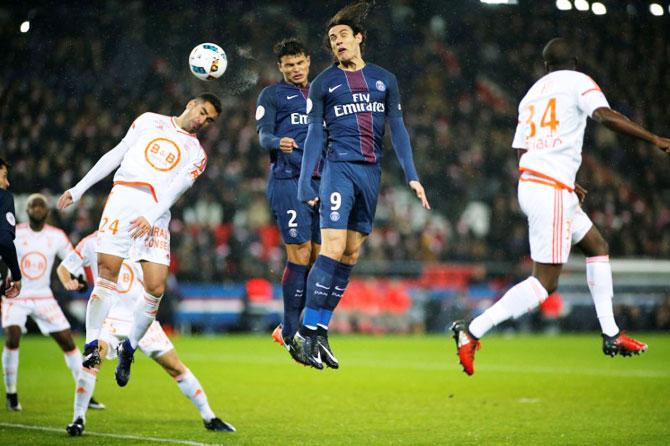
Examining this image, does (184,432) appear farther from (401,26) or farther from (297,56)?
(401,26)

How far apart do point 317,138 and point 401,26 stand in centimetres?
1579

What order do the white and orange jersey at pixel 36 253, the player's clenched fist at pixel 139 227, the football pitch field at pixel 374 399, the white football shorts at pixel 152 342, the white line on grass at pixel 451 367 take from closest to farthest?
the player's clenched fist at pixel 139 227, the football pitch field at pixel 374 399, the white football shorts at pixel 152 342, the white and orange jersey at pixel 36 253, the white line on grass at pixel 451 367

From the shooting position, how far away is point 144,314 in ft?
29.9

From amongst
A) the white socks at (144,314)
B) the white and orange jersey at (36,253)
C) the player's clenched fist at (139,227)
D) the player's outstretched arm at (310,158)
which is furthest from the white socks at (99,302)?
the white and orange jersey at (36,253)

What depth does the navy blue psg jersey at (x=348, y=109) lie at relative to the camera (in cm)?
837

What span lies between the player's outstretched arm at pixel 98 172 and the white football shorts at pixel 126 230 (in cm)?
21

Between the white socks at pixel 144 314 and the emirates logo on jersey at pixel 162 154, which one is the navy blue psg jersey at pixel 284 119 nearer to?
the emirates logo on jersey at pixel 162 154

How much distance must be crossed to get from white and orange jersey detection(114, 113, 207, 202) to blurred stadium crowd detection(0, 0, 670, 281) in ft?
15.9

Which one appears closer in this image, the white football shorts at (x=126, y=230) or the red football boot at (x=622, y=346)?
the red football boot at (x=622, y=346)

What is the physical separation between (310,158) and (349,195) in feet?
1.49

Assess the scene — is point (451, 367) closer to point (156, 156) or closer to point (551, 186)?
point (156, 156)

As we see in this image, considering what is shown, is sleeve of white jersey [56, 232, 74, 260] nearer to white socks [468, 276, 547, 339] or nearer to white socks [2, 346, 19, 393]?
white socks [2, 346, 19, 393]

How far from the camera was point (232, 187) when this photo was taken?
2400 cm

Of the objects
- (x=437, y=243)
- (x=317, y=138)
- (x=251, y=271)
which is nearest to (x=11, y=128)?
(x=317, y=138)
